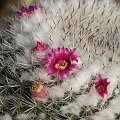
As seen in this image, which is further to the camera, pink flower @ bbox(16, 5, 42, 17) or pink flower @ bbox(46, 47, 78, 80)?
pink flower @ bbox(16, 5, 42, 17)

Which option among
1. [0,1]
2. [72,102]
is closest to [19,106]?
[72,102]

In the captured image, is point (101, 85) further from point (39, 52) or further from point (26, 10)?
point (26, 10)

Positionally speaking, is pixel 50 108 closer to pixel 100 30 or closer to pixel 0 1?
pixel 100 30

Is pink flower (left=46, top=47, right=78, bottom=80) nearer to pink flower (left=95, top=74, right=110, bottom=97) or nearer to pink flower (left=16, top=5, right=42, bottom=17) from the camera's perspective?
pink flower (left=95, top=74, right=110, bottom=97)

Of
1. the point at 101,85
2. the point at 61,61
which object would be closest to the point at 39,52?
the point at 61,61

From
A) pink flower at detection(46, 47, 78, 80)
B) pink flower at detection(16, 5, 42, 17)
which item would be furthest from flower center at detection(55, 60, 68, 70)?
pink flower at detection(16, 5, 42, 17)

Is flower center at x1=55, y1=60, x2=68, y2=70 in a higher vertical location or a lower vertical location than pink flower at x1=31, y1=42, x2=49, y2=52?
lower

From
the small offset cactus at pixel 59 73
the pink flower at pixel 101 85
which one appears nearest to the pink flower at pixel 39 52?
the small offset cactus at pixel 59 73

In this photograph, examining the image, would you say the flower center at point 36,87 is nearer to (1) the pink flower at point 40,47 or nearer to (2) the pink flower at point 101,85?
(1) the pink flower at point 40,47
